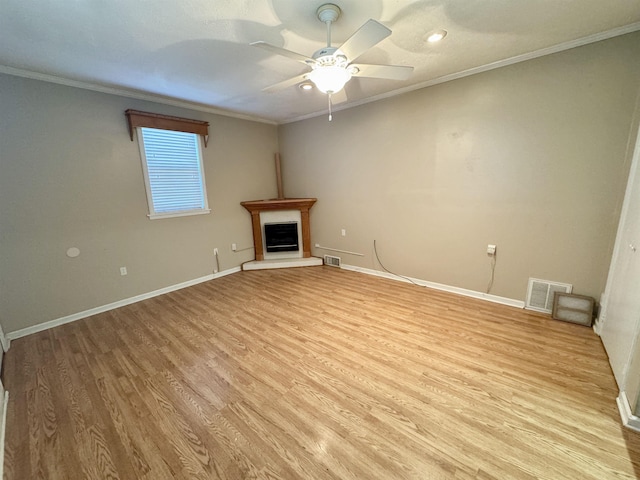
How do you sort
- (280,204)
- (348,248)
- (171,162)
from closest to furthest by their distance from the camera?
(171,162) → (348,248) → (280,204)

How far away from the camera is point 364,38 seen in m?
1.49

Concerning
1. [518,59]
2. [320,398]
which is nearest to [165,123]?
[320,398]

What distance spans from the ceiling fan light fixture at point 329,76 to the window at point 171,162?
2.58 meters

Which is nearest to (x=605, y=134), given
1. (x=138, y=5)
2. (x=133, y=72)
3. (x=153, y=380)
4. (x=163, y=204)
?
(x=138, y=5)

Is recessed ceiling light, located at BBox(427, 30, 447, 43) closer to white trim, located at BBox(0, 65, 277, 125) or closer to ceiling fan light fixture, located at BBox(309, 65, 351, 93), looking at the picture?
ceiling fan light fixture, located at BBox(309, 65, 351, 93)

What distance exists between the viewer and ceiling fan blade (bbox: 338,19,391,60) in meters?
1.38

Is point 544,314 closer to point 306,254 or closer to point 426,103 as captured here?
point 426,103

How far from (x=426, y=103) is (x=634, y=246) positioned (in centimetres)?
239

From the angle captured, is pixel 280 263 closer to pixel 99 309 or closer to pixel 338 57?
pixel 99 309

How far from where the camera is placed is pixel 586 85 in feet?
7.37

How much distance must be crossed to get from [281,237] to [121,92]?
291cm

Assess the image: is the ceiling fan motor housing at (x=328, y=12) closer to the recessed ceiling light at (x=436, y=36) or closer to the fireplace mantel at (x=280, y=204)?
the recessed ceiling light at (x=436, y=36)

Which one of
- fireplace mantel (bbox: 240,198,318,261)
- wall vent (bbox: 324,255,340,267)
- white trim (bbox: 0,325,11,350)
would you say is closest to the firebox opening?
fireplace mantel (bbox: 240,198,318,261)

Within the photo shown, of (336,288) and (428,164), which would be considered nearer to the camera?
(428,164)
